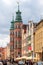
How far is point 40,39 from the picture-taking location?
83.0 meters

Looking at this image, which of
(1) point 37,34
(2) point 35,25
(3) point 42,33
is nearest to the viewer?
(3) point 42,33

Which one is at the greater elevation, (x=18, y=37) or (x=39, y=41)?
(x=39, y=41)

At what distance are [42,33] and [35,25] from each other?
43.7 ft

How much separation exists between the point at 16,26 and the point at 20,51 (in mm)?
9808

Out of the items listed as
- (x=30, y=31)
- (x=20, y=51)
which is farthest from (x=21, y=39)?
(x=30, y=31)

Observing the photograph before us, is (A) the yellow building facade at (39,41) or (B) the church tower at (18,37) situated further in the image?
(B) the church tower at (18,37)

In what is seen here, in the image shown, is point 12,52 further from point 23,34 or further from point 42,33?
point 42,33

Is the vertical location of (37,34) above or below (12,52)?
above

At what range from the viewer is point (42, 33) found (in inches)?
3157

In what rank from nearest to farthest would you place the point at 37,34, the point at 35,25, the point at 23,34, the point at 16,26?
the point at 37,34 < the point at 35,25 < the point at 23,34 < the point at 16,26

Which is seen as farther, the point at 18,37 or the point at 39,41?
the point at 18,37

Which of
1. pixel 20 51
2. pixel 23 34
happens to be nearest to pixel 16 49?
pixel 20 51

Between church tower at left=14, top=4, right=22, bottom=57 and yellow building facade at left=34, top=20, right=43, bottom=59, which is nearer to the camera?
yellow building facade at left=34, top=20, right=43, bottom=59

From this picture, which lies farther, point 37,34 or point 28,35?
point 28,35
